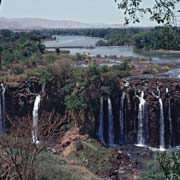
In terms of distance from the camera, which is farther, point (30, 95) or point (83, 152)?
point (30, 95)

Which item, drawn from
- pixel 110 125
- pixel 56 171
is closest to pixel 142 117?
pixel 110 125

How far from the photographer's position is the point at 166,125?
25.1m

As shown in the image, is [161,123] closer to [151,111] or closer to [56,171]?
[151,111]

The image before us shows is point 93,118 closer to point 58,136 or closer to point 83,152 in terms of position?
point 58,136

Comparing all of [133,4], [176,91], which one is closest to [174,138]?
[176,91]

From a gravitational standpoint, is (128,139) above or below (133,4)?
below

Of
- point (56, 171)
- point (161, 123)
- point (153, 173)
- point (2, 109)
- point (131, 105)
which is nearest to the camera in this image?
point (56, 171)

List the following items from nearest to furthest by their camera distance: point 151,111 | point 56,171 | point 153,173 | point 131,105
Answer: point 56,171 → point 153,173 → point 151,111 → point 131,105

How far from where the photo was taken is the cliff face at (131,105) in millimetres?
24781

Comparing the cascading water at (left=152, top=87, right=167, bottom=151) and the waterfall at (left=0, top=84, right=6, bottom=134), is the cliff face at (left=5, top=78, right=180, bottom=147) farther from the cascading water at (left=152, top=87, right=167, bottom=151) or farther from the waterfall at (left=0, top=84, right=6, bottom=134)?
the waterfall at (left=0, top=84, right=6, bottom=134)

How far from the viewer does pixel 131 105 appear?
2547cm

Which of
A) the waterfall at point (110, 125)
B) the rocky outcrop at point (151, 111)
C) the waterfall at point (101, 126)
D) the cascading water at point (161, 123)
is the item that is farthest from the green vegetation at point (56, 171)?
the cascading water at point (161, 123)

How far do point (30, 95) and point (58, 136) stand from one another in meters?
3.47

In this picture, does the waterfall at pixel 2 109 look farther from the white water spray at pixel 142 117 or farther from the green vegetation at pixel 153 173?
the green vegetation at pixel 153 173
